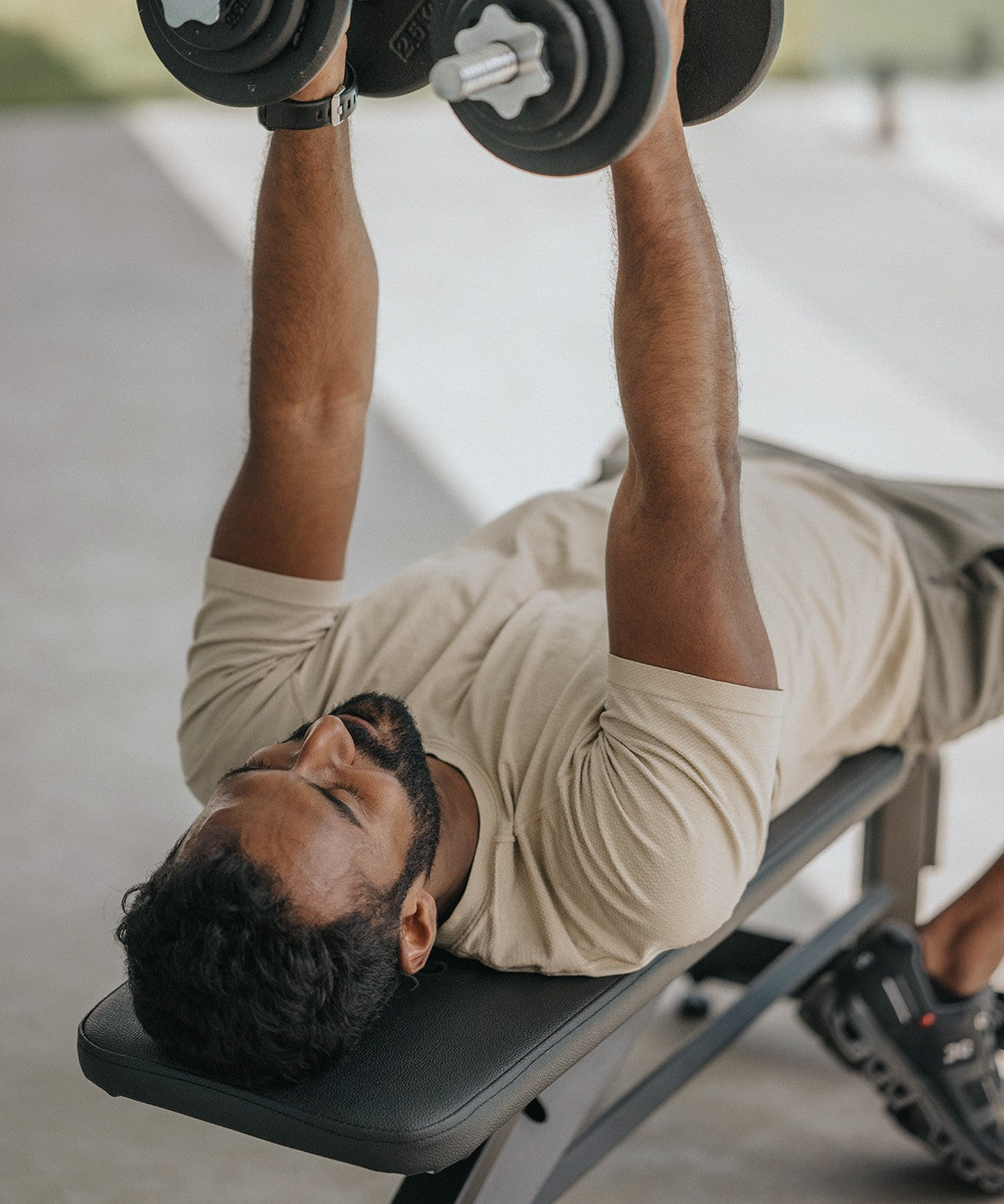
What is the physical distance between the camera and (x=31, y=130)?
531cm

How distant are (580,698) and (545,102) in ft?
1.79

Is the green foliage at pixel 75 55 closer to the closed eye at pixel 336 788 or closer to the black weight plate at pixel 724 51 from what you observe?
the black weight plate at pixel 724 51

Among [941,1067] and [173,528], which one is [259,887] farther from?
[173,528]

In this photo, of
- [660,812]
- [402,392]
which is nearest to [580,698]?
[660,812]

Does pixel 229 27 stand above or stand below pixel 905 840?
above

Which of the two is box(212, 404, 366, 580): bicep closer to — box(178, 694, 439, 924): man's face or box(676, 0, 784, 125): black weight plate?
box(178, 694, 439, 924): man's face

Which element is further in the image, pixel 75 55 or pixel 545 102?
pixel 75 55

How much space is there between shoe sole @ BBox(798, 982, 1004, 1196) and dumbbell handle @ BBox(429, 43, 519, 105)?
1.03 metres

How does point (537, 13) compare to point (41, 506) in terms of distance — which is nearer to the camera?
point (537, 13)

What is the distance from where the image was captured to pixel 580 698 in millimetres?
1360

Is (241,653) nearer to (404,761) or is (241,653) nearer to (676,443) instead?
(404,761)

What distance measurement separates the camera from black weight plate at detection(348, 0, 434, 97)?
134cm

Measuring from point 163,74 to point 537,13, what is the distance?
16.3 feet

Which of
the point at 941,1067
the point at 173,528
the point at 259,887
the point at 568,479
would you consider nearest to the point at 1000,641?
the point at 941,1067
